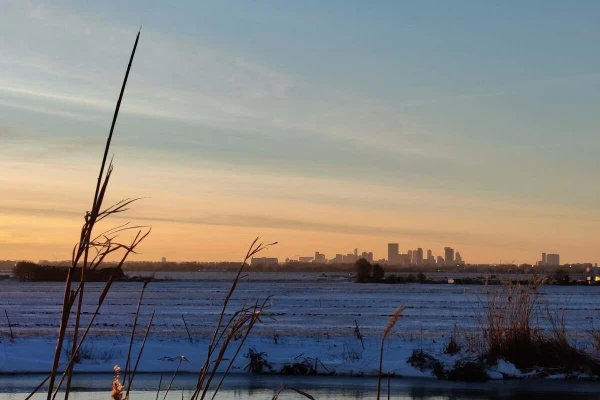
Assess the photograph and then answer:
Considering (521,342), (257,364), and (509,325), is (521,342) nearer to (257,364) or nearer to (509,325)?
(509,325)

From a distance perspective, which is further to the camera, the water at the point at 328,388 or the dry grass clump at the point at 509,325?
the dry grass clump at the point at 509,325

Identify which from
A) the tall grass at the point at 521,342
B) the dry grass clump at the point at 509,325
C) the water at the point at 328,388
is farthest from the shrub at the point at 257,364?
the dry grass clump at the point at 509,325

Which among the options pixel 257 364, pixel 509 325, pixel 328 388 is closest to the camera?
pixel 328 388

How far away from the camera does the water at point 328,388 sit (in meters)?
11.5

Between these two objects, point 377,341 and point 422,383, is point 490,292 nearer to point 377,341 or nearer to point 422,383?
point 422,383

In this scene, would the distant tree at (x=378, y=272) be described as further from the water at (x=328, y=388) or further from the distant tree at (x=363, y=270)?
the water at (x=328, y=388)

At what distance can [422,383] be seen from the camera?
43.9 feet

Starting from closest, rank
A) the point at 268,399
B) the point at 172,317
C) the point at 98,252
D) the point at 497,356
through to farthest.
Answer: the point at 98,252 < the point at 268,399 < the point at 497,356 < the point at 172,317

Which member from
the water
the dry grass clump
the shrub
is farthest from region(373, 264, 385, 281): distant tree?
the water

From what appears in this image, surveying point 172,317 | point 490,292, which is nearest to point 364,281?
point 172,317

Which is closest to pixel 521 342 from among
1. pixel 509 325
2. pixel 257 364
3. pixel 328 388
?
pixel 509 325

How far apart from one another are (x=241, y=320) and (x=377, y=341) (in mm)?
17236

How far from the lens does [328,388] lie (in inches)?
490

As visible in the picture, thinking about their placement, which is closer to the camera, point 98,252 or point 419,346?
point 98,252
